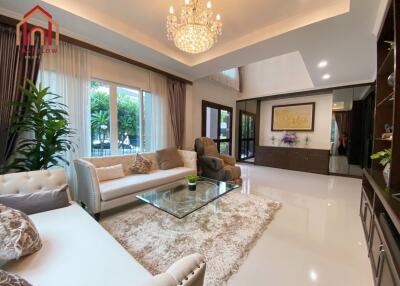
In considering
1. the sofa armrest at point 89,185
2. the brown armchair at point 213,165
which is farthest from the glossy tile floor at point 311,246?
the sofa armrest at point 89,185

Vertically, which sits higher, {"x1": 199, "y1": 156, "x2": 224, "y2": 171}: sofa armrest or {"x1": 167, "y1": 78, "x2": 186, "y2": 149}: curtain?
{"x1": 167, "y1": 78, "x2": 186, "y2": 149}: curtain

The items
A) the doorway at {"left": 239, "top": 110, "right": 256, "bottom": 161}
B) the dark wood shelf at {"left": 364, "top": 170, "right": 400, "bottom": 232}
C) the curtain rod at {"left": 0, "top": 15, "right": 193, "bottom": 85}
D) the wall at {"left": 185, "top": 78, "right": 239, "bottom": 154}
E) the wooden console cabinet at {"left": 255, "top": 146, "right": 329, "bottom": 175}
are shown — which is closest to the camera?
the dark wood shelf at {"left": 364, "top": 170, "right": 400, "bottom": 232}

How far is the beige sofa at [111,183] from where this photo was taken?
7.45ft

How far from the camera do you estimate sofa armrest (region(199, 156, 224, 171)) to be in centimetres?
370

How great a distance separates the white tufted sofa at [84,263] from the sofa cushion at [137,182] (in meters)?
0.82

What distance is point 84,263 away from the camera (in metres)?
1.01

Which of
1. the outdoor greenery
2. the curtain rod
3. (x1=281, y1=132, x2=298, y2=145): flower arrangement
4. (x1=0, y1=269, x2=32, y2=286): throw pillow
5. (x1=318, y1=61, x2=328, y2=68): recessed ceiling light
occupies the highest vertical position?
(x1=318, y1=61, x2=328, y2=68): recessed ceiling light

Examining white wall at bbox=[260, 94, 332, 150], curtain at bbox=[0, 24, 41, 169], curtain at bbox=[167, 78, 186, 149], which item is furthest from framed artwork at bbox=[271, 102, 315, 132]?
curtain at bbox=[0, 24, 41, 169]

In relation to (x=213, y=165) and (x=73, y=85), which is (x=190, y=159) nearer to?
(x=213, y=165)

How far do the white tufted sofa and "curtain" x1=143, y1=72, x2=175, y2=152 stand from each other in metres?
2.46

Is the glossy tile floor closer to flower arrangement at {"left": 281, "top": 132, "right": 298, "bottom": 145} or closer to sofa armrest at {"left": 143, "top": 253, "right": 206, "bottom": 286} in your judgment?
sofa armrest at {"left": 143, "top": 253, "right": 206, "bottom": 286}

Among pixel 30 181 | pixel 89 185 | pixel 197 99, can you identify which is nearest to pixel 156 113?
pixel 197 99

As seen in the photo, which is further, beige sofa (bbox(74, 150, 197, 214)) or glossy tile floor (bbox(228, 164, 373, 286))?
beige sofa (bbox(74, 150, 197, 214))

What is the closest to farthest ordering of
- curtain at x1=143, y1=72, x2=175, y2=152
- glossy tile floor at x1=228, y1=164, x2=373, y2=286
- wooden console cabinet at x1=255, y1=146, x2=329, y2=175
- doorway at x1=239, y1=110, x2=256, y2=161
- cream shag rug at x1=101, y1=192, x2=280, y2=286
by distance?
glossy tile floor at x1=228, y1=164, x2=373, y2=286
cream shag rug at x1=101, y1=192, x2=280, y2=286
curtain at x1=143, y1=72, x2=175, y2=152
wooden console cabinet at x1=255, y1=146, x2=329, y2=175
doorway at x1=239, y1=110, x2=256, y2=161
